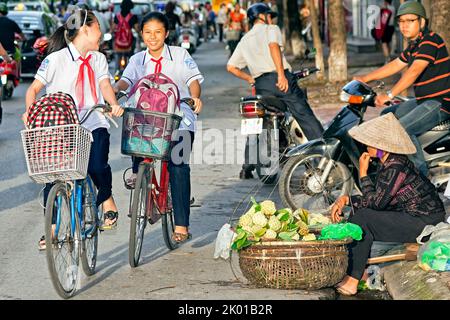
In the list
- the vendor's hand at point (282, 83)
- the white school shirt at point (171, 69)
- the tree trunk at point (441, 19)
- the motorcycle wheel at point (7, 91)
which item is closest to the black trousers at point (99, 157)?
the white school shirt at point (171, 69)

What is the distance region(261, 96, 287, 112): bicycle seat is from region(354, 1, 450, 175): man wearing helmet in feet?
6.93

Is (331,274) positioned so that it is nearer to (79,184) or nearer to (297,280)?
(297,280)

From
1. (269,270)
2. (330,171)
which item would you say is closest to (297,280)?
(269,270)

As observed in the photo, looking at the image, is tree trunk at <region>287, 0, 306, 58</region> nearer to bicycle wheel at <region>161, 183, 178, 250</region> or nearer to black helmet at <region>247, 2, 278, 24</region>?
black helmet at <region>247, 2, 278, 24</region>

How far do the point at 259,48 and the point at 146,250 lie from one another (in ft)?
13.3

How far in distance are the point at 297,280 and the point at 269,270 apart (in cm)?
19

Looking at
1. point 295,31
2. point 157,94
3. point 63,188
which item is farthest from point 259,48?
point 295,31

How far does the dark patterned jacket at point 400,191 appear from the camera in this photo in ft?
24.1

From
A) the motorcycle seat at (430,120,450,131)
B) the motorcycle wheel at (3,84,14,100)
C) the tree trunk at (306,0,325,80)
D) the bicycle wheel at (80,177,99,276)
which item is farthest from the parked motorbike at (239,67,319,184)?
the tree trunk at (306,0,325,80)

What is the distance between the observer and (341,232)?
702cm

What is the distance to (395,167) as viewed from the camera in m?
7.37

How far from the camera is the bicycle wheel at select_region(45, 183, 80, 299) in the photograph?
6.71 meters

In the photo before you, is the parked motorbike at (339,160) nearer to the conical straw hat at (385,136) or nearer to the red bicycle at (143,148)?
the conical straw hat at (385,136)

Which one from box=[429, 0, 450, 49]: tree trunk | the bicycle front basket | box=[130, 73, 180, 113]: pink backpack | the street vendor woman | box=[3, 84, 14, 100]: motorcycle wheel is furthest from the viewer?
box=[3, 84, 14, 100]: motorcycle wheel
